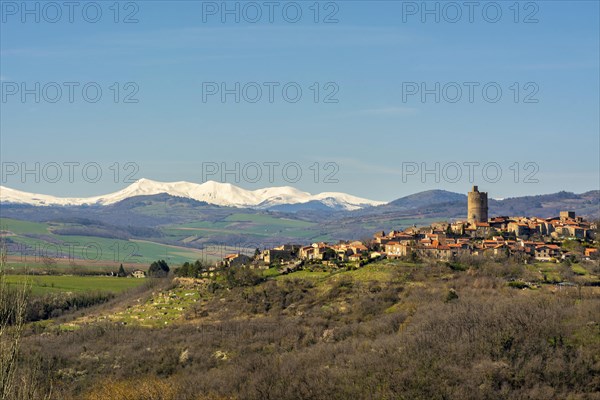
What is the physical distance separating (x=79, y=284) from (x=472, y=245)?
65113 mm

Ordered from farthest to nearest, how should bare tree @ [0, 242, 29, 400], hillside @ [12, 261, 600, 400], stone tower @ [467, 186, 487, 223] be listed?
stone tower @ [467, 186, 487, 223] → hillside @ [12, 261, 600, 400] → bare tree @ [0, 242, 29, 400]

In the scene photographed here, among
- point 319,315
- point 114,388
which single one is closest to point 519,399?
point 114,388

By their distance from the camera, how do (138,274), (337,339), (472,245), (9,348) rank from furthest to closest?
(138,274) → (472,245) → (337,339) → (9,348)

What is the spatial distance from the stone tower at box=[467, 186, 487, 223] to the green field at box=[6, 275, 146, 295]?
176ft

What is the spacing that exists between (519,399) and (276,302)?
140 ft

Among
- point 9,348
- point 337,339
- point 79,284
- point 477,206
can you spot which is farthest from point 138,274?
point 9,348

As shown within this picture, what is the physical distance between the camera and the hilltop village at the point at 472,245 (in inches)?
3684

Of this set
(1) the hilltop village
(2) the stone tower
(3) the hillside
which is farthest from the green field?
(2) the stone tower

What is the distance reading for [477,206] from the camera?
118 metres

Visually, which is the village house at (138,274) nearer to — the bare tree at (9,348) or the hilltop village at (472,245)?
the hilltop village at (472,245)

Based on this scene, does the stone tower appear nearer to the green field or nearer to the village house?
the green field

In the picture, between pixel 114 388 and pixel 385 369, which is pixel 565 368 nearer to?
pixel 385 369

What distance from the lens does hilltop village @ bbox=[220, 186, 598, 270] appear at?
93562 millimetres

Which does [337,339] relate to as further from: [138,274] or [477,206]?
[138,274]
